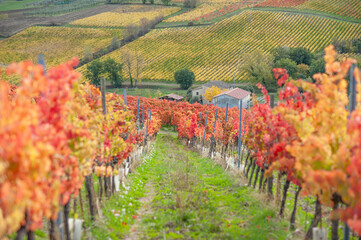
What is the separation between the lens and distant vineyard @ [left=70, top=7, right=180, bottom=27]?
11161 cm

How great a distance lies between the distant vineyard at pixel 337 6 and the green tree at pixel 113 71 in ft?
206

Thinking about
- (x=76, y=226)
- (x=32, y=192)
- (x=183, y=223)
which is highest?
(x=32, y=192)

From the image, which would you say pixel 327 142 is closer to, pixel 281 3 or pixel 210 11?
pixel 281 3

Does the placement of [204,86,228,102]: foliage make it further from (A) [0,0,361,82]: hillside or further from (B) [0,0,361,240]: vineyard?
(B) [0,0,361,240]: vineyard

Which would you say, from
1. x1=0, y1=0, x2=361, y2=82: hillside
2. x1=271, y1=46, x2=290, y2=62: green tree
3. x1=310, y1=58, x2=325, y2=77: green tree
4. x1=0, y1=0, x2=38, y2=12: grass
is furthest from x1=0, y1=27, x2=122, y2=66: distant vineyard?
x1=310, y1=58, x2=325, y2=77: green tree

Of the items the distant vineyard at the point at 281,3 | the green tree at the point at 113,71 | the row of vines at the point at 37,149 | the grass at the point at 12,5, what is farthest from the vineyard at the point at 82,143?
the grass at the point at 12,5

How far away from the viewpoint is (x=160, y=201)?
1067 cm

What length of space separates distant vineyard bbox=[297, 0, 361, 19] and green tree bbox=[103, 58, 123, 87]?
6288cm

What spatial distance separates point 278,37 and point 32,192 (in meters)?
93.8

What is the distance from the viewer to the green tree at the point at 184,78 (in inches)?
2822

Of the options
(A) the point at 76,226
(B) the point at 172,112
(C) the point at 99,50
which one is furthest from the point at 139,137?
(C) the point at 99,50

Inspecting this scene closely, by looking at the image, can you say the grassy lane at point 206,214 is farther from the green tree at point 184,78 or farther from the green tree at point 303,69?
the green tree at point 303,69

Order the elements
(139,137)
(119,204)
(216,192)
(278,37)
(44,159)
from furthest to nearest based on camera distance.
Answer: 1. (278,37)
2. (139,137)
3. (216,192)
4. (119,204)
5. (44,159)

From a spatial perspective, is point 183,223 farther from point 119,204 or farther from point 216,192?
point 216,192
